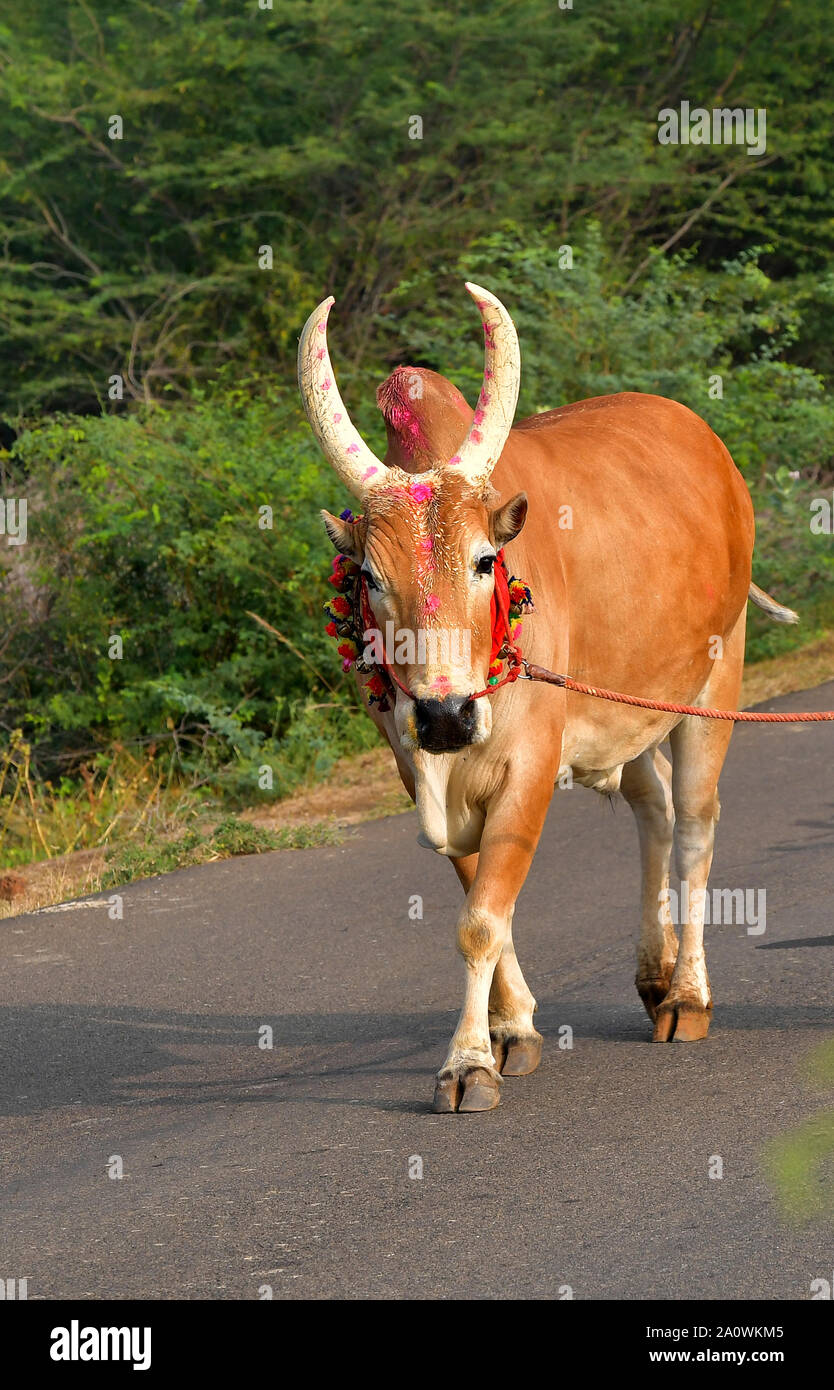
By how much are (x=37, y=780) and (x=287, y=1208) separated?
8.91 meters

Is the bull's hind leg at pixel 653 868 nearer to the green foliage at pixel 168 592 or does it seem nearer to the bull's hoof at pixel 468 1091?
the bull's hoof at pixel 468 1091

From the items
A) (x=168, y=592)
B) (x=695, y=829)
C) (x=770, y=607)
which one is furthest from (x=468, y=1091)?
(x=168, y=592)

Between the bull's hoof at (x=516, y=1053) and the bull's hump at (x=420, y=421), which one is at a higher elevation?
the bull's hump at (x=420, y=421)

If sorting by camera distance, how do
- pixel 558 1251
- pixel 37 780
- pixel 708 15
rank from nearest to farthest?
pixel 558 1251 → pixel 37 780 → pixel 708 15

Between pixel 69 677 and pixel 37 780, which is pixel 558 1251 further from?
pixel 69 677

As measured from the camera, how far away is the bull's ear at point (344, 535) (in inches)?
196

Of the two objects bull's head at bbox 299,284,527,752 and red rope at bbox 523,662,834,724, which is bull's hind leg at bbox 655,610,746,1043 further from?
bull's head at bbox 299,284,527,752

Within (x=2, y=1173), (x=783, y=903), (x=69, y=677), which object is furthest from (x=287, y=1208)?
(x=69, y=677)

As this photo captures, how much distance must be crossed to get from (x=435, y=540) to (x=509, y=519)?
24 cm

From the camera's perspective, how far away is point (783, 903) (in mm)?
7676

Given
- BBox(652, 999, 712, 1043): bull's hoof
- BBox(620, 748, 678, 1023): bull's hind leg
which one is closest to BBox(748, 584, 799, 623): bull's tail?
BBox(620, 748, 678, 1023): bull's hind leg

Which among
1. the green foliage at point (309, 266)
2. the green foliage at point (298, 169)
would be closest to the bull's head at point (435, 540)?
the green foliage at point (309, 266)

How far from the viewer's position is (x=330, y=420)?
5.00m

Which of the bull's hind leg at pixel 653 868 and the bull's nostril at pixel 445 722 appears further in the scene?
the bull's hind leg at pixel 653 868
